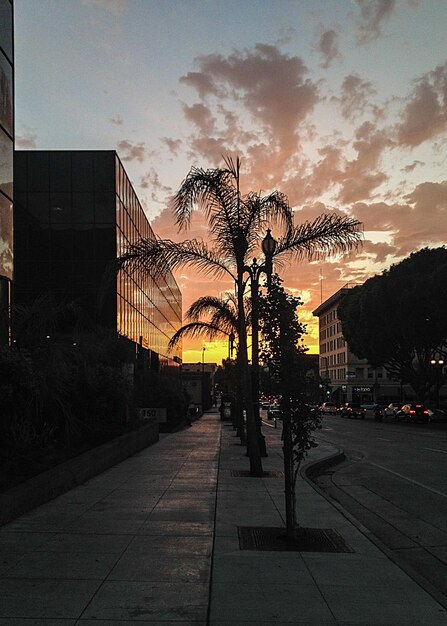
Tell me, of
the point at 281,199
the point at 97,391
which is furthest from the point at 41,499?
the point at 281,199

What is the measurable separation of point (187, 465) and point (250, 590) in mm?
11154

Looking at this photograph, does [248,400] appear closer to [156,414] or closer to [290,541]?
[290,541]

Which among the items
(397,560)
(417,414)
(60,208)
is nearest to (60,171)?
(60,208)

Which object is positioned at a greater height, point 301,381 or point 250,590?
point 301,381

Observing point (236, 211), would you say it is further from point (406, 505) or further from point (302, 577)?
point (302, 577)

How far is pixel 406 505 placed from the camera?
11.9 meters

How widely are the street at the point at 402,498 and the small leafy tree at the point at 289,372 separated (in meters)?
1.55

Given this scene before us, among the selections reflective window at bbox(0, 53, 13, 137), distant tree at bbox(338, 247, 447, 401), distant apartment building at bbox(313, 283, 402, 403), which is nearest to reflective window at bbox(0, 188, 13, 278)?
reflective window at bbox(0, 53, 13, 137)

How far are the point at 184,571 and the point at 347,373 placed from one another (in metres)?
95.3

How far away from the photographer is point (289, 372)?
27.3ft

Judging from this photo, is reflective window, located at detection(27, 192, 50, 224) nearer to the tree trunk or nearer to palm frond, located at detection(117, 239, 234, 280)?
palm frond, located at detection(117, 239, 234, 280)

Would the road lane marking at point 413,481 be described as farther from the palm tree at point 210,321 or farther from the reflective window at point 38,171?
the reflective window at point 38,171

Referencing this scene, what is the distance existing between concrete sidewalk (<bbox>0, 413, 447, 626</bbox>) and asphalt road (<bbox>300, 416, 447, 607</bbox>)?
1.88 ft

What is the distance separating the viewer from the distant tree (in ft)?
161
